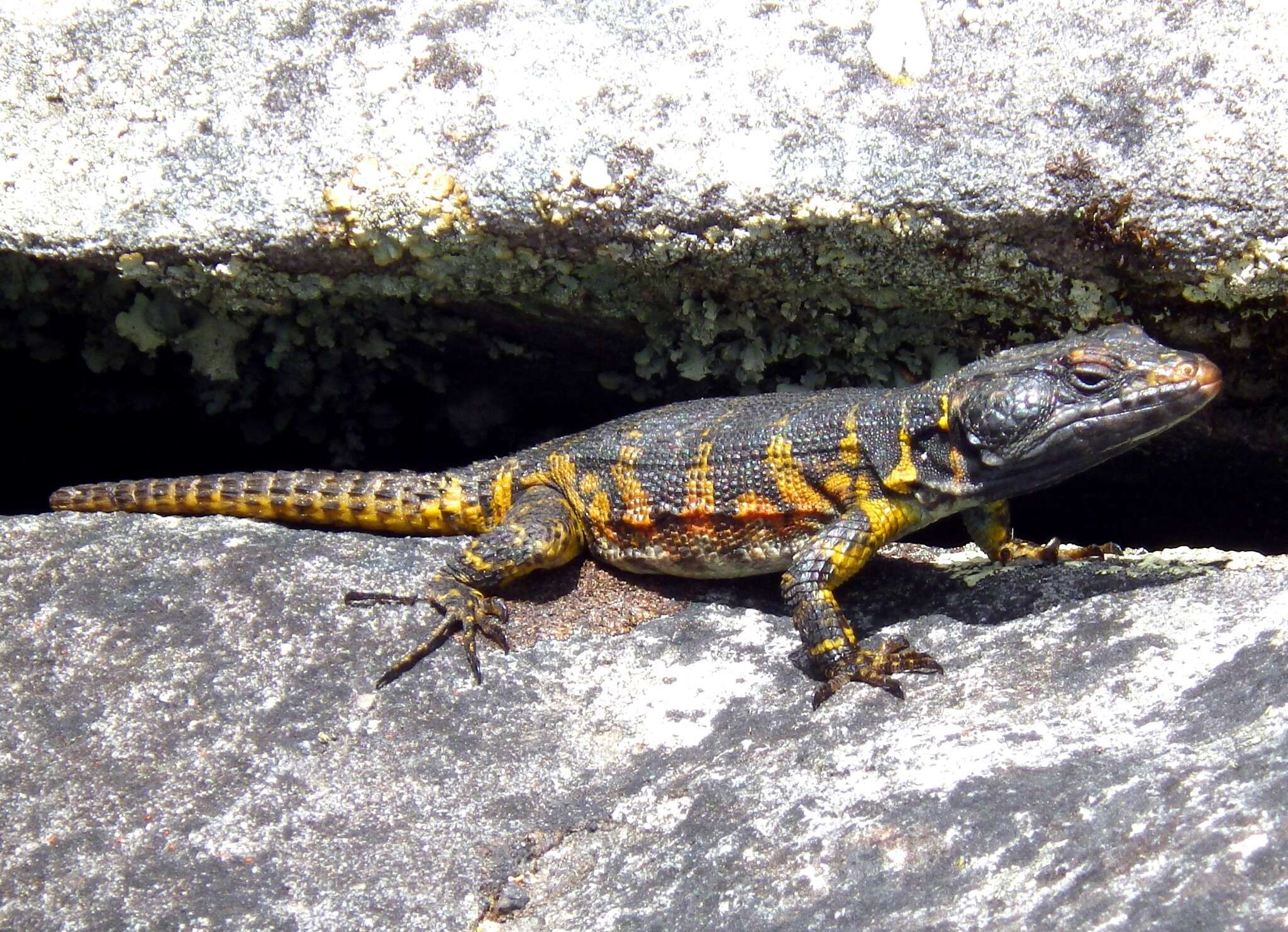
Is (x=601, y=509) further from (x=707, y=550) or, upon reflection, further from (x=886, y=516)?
(x=886, y=516)

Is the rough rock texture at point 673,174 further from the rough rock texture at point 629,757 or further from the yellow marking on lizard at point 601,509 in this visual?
the rough rock texture at point 629,757

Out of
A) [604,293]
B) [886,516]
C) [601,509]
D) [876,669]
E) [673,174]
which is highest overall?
[673,174]

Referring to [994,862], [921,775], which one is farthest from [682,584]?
[994,862]

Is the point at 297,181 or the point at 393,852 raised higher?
the point at 297,181

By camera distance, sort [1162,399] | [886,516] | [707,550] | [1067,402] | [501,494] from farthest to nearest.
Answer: [501,494]
[707,550]
[886,516]
[1067,402]
[1162,399]

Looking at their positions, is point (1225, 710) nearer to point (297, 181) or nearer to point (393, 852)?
point (393, 852)

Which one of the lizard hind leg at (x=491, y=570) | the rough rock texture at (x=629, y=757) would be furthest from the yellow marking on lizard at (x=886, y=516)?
the lizard hind leg at (x=491, y=570)

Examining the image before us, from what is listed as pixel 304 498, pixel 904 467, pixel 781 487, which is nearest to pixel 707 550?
pixel 781 487
